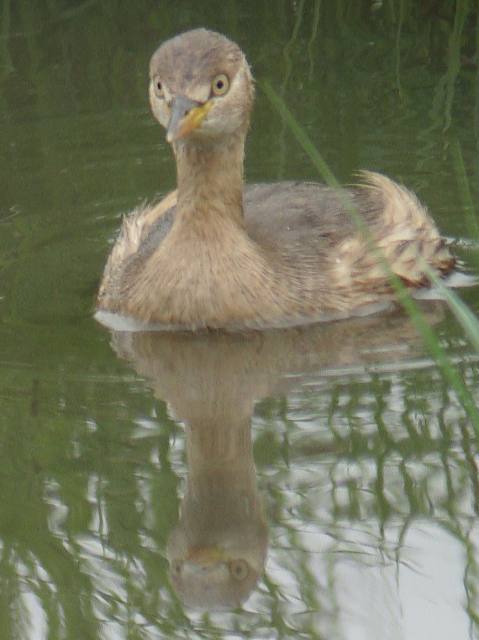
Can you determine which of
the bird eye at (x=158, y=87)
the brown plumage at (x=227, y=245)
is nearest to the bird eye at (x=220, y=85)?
the brown plumage at (x=227, y=245)

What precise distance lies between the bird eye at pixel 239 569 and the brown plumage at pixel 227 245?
7.22ft

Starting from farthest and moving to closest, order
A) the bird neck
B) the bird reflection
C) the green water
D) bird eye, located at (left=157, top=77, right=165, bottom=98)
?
the bird neck < bird eye, located at (left=157, top=77, right=165, bottom=98) < the bird reflection < the green water

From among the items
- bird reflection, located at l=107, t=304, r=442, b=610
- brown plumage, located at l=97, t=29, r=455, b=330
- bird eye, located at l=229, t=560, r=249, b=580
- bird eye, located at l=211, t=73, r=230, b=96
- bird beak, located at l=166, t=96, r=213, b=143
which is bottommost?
bird eye, located at l=229, t=560, r=249, b=580

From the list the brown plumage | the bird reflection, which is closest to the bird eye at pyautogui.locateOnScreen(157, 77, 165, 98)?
the brown plumage

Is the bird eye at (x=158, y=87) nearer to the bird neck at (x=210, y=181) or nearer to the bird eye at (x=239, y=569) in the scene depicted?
the bird neck at (x=210, y=181)

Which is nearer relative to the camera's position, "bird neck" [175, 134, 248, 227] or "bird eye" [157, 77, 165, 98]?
"bird eye" [157, 77, 165, 98]

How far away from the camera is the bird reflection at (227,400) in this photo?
4957mm

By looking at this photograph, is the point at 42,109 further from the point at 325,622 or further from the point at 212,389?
the point at 325,622

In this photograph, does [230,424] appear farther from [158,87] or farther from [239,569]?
[158,87]

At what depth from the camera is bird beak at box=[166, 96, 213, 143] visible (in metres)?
6.41

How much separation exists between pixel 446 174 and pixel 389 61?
65.5 inches

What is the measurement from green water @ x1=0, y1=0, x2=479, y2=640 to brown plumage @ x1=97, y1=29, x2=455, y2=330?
157 millimetres

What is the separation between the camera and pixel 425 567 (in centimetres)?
489

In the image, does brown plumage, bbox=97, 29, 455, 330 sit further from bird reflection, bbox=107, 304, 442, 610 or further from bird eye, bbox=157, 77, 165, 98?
bird reflection, bbox=107, 304, 442, 610
